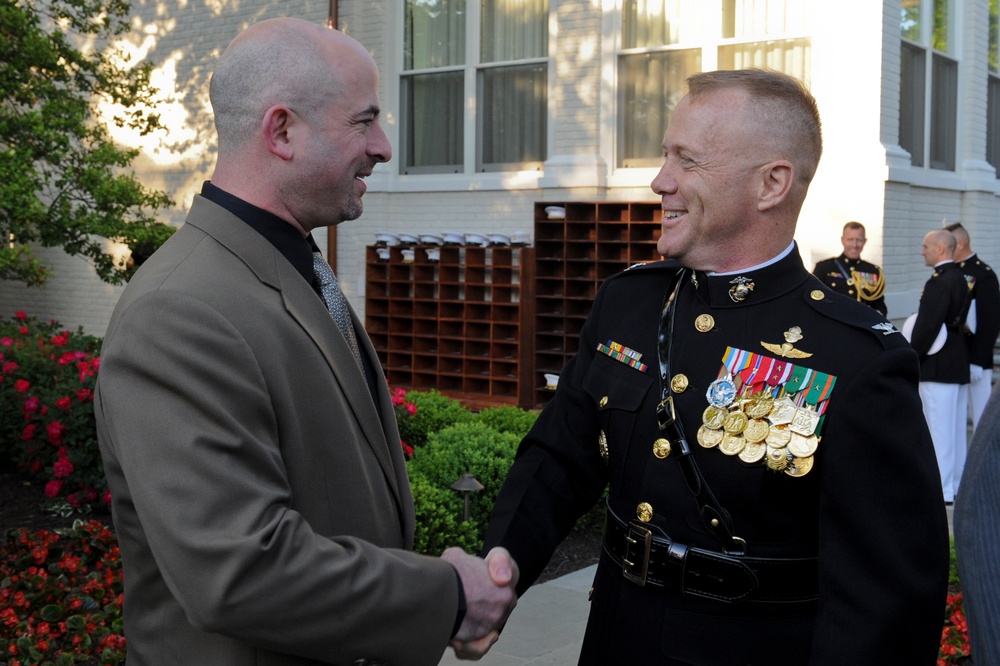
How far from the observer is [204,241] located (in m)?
1.98

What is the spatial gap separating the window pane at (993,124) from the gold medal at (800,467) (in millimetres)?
12171

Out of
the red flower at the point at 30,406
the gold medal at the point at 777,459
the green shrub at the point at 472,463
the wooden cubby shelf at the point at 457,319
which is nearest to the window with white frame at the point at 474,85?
the wooden cubby shelf at the point at 457,319

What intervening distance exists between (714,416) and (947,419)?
6670mm

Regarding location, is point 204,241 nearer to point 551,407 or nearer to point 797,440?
point 551,407

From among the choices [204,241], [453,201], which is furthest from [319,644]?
[453,201]

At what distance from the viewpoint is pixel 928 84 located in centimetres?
1116

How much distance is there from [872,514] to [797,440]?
221mm

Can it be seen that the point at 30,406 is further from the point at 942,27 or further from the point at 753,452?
the point at 942,27

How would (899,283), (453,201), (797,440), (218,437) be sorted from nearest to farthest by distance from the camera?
(218,437) → (797,440) → (899,283) → (453,201)

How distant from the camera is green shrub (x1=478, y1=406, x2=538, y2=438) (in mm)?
7742

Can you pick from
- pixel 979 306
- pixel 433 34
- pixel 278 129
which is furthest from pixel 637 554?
pixel 433 34

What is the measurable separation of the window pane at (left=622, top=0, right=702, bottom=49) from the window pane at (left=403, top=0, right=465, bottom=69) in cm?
223

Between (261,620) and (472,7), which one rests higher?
(472,7)

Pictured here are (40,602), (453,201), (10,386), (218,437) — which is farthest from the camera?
(453,201)
